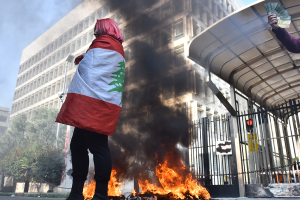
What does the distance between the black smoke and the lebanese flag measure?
530 centimetres

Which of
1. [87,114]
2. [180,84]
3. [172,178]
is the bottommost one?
[172,178]

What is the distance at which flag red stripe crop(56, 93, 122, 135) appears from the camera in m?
1.80

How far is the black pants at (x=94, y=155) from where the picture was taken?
6.07 ft

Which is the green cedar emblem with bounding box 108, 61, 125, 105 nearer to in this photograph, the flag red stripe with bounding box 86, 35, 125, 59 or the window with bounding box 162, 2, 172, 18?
the flag red stripe with bounding box 86, 35, 125, 59

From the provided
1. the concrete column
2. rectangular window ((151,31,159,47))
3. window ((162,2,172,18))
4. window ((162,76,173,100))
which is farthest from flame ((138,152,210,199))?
window ((162,2,172,18))

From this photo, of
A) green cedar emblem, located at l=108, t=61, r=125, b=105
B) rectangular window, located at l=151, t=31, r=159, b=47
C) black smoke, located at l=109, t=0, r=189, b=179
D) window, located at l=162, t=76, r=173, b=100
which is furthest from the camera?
window, located at l=162, t=76, r=173, b=100

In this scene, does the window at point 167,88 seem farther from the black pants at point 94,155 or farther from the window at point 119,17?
the black pants at point 94,155

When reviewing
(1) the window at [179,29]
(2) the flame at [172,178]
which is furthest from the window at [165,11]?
(1) the window at [179,29]

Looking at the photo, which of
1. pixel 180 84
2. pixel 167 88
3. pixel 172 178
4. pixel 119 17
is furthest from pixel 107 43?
pixel 180 84

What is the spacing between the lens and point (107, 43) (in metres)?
2.12

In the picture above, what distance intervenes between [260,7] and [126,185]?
6.80 m

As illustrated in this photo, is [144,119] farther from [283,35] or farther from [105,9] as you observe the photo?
[283,35]

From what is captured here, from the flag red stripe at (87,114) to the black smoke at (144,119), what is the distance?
5.65 metres

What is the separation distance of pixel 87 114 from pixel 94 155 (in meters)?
0.35
